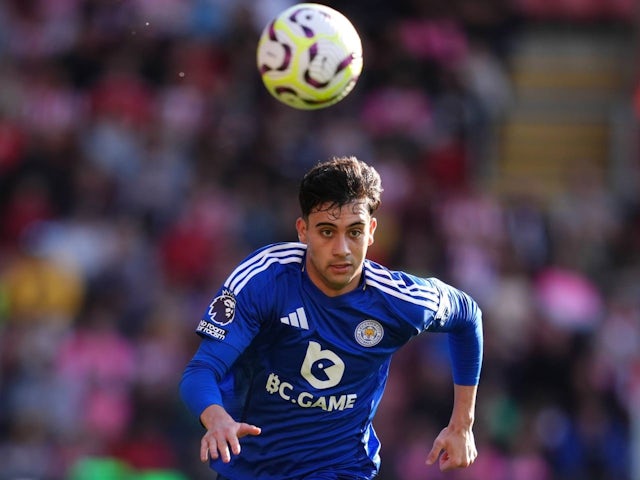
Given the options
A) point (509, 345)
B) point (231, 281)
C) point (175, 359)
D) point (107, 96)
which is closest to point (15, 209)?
point (107, 96)

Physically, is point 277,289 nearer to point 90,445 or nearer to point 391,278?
point 391,278

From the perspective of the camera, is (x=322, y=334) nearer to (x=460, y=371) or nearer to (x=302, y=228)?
(x=302, y=228)

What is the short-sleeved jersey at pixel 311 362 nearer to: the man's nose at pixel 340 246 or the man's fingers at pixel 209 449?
the man's nose at pixel 340 246

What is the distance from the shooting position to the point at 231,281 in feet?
20.4

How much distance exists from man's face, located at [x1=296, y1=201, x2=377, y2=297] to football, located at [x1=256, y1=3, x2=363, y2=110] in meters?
1.86

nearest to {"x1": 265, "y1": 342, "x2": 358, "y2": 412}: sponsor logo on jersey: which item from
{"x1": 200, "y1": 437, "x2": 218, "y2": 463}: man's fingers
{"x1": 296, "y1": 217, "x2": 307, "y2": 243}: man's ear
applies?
{"x1": 296, "y1": 217, "x2": 307, "y2": 243}: man's ear

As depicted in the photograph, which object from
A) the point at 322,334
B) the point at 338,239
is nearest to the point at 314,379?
the point at 322,334

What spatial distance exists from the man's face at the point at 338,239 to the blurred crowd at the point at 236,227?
5609 millimetres

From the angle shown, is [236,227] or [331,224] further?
[236,227]

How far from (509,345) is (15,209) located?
214 inches

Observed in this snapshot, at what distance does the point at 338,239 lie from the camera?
618 cm

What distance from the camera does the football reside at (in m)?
7.91

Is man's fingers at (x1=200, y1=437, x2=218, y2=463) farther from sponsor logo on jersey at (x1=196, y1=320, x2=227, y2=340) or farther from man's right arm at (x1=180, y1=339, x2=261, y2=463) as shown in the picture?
sponsor logo on jersey at (x1=196, y1=320, x2=227, y2=340)

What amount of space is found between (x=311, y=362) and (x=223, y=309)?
55 cm
